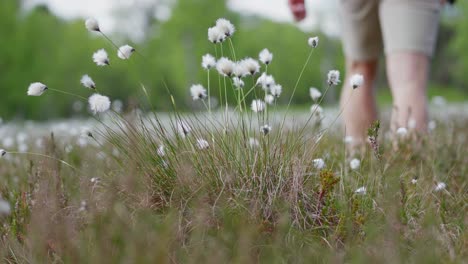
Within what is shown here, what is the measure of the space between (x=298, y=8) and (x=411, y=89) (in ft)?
3.30

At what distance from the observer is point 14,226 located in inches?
96.0

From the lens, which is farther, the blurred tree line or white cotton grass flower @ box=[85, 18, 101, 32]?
the blurred tree line

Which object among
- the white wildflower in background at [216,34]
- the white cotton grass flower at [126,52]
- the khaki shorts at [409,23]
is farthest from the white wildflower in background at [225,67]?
the khaki shorts at [409,23]

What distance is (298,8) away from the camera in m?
4.46

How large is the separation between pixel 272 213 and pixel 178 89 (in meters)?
35.6

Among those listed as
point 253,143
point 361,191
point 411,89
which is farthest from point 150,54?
point 361,191

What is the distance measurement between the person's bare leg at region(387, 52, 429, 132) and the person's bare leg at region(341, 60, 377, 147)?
0.56 meters

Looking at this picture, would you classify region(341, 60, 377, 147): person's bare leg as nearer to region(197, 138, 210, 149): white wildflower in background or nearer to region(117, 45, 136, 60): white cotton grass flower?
region(197, 138, 210, 149): white wildflower in background

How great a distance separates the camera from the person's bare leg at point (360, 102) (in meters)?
4.78

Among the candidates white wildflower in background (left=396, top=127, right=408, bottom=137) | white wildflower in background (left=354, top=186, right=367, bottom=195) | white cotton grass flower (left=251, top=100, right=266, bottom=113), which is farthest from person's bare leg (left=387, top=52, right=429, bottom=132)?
white wildflower in background (left=354, top=186, right=367, bottom=195)

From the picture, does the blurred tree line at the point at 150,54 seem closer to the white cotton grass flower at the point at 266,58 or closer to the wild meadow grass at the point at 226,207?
the white cotton grass flower at the point at 266,58

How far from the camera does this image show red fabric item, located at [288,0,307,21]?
4453 mm

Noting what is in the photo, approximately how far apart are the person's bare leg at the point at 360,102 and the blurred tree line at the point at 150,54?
33.8ft

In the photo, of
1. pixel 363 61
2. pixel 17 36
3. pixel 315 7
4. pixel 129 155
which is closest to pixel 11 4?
pixel 17 36
